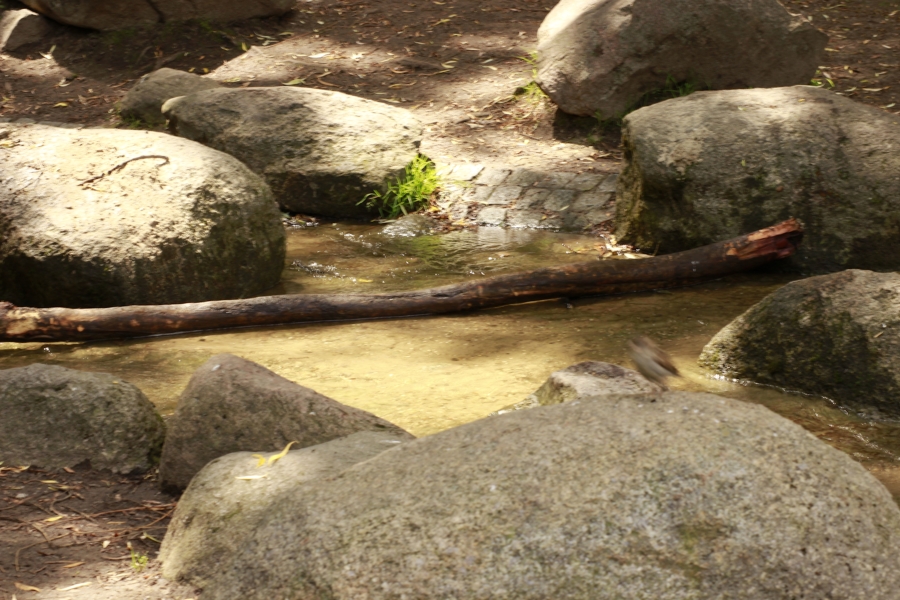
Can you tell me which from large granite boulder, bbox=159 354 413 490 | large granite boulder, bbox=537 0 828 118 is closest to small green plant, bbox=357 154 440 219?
large granite boulder, bbox=537 0 828 118

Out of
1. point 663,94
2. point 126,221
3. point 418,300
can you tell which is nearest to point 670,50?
point 663,94

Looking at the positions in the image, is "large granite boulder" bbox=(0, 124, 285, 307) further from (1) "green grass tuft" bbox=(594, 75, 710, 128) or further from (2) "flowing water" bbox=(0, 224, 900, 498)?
(1) "green grass tuft" bbox=(594, 75, 710, 128)

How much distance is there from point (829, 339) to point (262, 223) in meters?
3.45

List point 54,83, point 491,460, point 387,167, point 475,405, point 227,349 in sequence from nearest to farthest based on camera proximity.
A: point 491,460, point 475,405, point 227,349, point 387,167, point 54,83

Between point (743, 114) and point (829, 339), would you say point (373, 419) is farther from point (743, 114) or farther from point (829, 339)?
point (743, 114)

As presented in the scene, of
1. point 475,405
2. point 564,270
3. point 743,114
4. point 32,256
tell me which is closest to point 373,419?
point 475,405

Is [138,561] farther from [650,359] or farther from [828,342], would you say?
[828,342]

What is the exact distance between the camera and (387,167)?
7695mm

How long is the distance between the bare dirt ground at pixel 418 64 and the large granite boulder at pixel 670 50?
16.6 inches

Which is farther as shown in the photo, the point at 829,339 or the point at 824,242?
the point at 824,242

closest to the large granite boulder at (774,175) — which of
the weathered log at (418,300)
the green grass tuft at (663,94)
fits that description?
the weathered log at (418,300)

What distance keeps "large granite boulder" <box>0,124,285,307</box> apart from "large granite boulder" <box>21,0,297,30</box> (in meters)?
5.38

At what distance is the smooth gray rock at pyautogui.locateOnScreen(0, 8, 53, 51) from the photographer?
36.2 ft

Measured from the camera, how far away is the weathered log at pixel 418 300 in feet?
16.5
